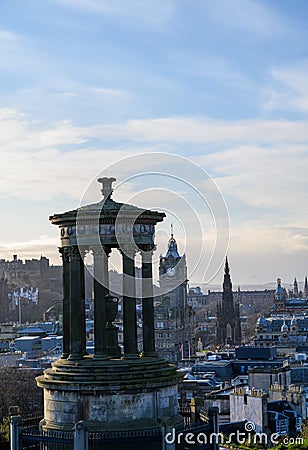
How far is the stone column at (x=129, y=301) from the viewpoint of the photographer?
22.1m

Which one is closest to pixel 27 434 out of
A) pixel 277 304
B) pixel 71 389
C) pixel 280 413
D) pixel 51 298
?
pixel 71 389

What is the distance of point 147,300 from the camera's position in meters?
22.8

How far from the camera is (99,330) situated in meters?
22.2

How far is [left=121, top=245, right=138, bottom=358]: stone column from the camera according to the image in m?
22.1

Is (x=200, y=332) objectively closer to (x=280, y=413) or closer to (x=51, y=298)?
(x=51, y=298)

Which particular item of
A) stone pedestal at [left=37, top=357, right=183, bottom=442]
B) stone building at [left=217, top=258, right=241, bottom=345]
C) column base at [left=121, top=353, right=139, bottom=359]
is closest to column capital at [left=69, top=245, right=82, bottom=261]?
stone pedestal at [left=37, top=357, right=183, bottom=442]

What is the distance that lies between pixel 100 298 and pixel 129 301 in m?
0.75

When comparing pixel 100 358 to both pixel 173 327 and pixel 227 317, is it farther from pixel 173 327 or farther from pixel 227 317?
pixel 227 317

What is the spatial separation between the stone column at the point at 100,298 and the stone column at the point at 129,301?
1.70 feet

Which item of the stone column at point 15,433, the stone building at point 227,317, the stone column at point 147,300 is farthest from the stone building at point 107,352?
the stone building at point 227,317

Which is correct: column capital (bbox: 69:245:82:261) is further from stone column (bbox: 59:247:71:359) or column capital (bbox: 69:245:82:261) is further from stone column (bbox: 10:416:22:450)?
stone column (bbox: 10:416:22:450)

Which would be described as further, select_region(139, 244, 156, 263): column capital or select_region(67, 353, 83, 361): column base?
select_region(139, 244, 156, 263): column capital

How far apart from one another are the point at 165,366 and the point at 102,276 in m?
2.80

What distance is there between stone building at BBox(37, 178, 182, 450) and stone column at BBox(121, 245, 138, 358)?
0.03 meters
